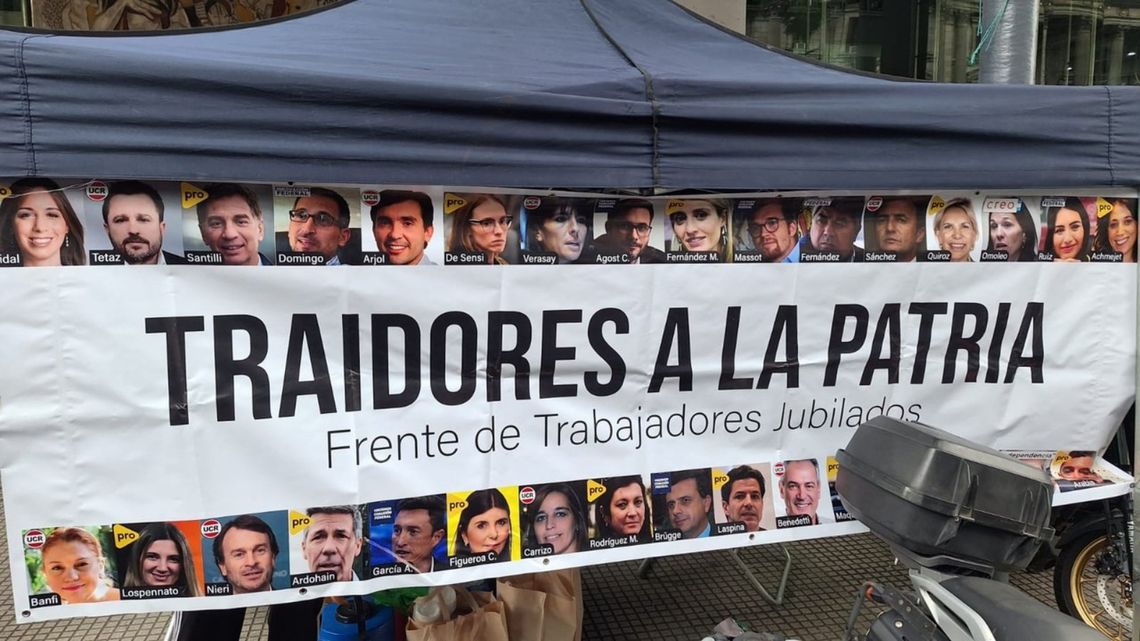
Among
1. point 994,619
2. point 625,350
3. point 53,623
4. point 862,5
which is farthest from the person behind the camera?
point 862,5

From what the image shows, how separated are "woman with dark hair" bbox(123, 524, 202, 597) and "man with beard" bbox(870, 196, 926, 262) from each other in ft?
8.13

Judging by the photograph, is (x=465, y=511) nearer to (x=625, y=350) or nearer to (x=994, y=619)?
(x=625, y=350)

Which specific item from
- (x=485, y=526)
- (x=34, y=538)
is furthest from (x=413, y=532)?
(x=34, y=538)

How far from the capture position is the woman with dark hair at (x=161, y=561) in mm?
2211

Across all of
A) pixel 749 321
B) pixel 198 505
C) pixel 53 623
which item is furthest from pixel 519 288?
pixel 53 623

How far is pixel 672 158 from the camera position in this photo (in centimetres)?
241

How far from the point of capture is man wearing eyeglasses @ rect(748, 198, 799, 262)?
266cm

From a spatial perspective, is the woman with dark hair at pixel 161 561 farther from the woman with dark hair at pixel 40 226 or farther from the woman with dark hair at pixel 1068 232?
the woman with dark hair at pixel 1068 232

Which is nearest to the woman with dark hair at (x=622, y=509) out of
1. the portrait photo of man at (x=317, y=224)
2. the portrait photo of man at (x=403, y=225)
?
the portrait photo of man at (x=403, y=225)

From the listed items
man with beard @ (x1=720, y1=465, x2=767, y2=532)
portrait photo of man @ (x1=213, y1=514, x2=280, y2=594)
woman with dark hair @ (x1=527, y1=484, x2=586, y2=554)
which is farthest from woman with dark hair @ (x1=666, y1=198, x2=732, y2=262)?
portrait photo of man @ (x1=213, y1=514, x2=280, y2=594)

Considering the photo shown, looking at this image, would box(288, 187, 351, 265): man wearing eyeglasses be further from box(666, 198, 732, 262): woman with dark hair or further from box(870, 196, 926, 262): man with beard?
box(870, 196, 926, 262): man with beard

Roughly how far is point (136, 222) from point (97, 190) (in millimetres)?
129

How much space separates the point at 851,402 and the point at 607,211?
44.6 inches

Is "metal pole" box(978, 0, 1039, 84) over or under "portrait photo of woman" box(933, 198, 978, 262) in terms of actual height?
over
